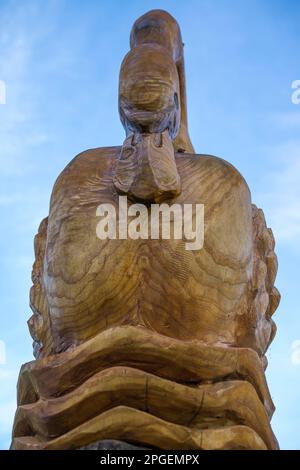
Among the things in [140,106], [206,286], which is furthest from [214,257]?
[140,106]

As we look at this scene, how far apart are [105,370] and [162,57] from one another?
202 centimetres

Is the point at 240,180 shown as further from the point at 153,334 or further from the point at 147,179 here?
the point at 153,334

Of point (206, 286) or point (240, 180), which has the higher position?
point (240, 180)

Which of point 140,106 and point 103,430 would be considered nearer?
point 103,430

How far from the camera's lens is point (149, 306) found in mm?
6230

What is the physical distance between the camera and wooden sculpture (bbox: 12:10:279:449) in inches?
227

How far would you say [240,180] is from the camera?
6691 mm

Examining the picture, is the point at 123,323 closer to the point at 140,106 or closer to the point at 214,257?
the point at 214,257

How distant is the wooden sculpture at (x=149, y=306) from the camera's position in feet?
18.9

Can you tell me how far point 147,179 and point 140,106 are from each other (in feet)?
1.70
